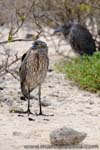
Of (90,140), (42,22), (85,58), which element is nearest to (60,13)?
(42,22)

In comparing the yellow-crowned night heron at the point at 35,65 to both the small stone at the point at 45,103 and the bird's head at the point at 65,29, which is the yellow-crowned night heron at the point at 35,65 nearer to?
the small stone at the point at 45,103

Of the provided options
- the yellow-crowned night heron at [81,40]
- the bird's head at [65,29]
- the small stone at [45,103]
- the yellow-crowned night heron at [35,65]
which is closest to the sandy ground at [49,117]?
the small stone at [45,103]

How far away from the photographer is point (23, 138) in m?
6.34

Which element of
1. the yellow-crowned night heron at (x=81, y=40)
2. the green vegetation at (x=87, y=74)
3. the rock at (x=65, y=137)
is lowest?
the yellow-crowned night heron at (x=81, y=40)

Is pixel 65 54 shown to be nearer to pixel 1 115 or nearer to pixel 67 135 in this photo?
pixel 1 115

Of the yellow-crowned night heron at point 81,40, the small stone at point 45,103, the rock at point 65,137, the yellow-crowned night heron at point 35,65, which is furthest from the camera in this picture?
the yellow-crowned night heron at point 81,40

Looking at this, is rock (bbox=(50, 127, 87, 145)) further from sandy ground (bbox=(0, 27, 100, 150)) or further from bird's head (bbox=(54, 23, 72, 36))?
bird's head (bbox=(54, 23, 72, 36))

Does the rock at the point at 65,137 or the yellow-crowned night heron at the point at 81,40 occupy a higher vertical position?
the rock at the point at 65,137

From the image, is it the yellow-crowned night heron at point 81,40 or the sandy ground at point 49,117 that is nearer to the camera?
the sandy ground at point 49,117

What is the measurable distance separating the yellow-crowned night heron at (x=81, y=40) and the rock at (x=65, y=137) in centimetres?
701

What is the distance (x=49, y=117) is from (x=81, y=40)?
5.73 meters

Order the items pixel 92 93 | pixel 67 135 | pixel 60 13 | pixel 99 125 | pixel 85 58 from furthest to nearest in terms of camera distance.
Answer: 1. pixel 60 13
2. pixel 85 58
3. pixel 92 93
4. pixel 99 125
5. pixel 67 135

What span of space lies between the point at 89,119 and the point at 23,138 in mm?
1472

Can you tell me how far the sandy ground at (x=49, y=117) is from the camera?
629cm
